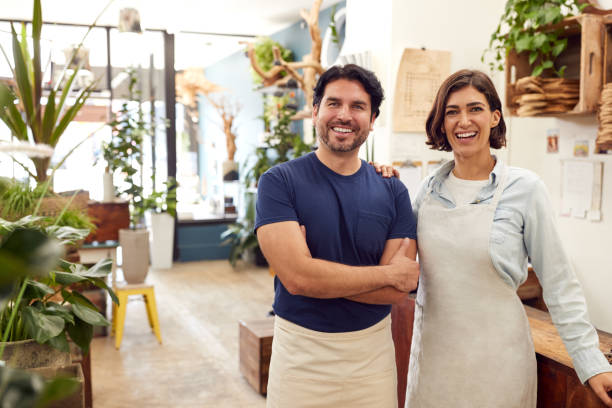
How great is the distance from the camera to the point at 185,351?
4152mm

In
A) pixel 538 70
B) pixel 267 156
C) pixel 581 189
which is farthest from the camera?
pixel 267 156

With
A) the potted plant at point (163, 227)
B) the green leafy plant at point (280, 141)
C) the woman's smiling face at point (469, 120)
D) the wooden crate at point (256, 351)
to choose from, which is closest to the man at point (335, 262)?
the woman's smiling face at point (469, 120)

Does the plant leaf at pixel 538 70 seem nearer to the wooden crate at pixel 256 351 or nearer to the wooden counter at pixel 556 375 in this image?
the wooden counter at pixel 556 375

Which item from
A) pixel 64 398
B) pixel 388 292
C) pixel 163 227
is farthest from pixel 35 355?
pixel 163 227

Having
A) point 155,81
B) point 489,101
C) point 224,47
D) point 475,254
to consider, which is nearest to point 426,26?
point 489,101

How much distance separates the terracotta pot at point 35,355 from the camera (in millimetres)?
1733

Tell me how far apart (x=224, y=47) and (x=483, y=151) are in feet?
24.0

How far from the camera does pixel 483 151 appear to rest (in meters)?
1.67

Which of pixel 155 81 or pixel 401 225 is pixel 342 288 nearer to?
pixel 401 225

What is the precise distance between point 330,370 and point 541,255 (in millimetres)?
656

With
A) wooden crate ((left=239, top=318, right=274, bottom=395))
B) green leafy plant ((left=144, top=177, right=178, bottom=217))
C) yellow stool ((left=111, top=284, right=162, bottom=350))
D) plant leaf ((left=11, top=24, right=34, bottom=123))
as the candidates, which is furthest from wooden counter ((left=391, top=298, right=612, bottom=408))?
green leafy plant ((left=144, top=177, right=178, bottom=217))

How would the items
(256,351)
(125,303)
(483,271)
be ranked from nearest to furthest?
(483,271) < (256,351) < (125,303)

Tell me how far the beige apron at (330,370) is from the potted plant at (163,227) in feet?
17.3

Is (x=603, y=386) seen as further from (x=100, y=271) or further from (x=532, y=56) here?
(x=532, y=56)
